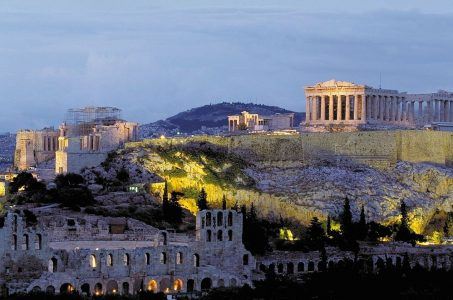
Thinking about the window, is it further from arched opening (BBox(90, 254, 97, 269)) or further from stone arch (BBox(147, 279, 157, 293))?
arched opening (BBox(90, 254, 97, 269))

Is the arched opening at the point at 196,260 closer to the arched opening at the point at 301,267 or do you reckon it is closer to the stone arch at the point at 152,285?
the stone arch at the point at 152,285

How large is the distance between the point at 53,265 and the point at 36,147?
41175 millimetres

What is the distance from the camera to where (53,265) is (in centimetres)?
5481

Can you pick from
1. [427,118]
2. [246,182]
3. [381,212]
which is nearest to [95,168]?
[246,182]

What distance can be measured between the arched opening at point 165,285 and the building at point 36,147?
38.9 metres

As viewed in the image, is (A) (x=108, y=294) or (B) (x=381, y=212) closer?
(A) (x=108, y=294)

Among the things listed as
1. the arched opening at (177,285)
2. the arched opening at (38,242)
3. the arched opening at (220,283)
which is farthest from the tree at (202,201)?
the arched opening at (38,242)

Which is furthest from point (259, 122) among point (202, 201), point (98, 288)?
point (98, 288)

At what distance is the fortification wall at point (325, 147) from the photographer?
89188mm

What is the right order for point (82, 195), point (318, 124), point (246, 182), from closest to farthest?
point (82, 195) < point (246, 182) < point (318, 124)

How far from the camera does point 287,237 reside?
2776 inches

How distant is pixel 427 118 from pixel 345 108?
38.1 feet

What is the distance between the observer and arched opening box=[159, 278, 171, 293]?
185 feet

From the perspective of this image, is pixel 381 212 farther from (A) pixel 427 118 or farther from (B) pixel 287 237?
(A) pixel 427 118
